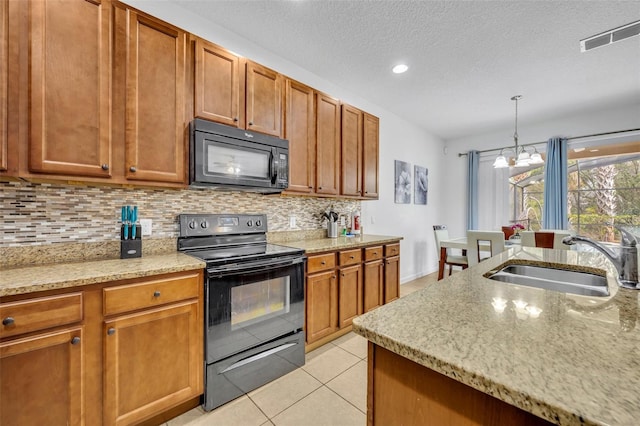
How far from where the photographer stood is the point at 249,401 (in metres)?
1.79

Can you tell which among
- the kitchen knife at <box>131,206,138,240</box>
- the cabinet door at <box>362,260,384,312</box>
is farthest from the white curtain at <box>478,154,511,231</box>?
the kitchen knife at <box>131,206,138,240</box>

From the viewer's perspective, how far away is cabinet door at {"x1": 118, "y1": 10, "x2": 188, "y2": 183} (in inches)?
66.7

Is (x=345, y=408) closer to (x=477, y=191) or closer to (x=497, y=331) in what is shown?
(x=497, y=331)

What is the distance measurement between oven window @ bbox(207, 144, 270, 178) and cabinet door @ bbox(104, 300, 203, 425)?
94 centimetres

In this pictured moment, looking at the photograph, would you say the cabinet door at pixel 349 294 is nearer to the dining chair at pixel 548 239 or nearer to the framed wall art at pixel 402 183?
the framed wall art at pixel 402 183

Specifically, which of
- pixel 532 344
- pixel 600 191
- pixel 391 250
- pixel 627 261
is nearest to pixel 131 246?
pixel 532 344

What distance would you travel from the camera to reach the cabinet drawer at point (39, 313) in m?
1.15

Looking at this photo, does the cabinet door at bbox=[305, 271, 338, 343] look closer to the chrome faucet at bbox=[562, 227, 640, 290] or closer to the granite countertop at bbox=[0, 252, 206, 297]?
the granite countertop at bbox=[0, 252, 206, 297]

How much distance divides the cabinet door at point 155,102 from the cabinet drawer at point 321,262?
1.16m

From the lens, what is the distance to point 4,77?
133 centimetres

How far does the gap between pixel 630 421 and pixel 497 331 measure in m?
0.30

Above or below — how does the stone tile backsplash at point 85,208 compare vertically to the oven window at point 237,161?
below

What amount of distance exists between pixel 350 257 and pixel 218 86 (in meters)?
1.82

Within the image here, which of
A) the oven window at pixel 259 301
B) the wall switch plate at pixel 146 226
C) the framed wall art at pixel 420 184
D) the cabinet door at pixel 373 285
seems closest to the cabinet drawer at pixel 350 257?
the cabinet door at pixel 373 285
